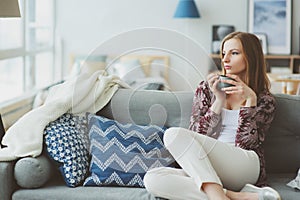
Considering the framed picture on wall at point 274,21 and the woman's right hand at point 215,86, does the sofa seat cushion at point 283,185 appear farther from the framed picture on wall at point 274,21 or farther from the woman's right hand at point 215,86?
the framed picture on wall at point 274,21

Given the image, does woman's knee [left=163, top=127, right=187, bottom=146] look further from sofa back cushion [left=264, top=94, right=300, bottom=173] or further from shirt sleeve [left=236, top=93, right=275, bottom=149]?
sofa back cushion [left=264, top=94, right=300, bottom=173]

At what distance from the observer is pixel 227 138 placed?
8.43 feet

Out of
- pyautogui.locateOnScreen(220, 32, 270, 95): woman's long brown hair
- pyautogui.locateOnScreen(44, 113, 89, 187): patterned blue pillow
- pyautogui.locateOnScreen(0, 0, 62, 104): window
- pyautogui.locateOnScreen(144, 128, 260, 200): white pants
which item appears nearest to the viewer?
pyautogui.locateOnScreen(144, 128, 260, 200): white pants

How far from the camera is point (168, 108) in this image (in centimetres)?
279

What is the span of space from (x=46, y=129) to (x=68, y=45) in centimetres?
402

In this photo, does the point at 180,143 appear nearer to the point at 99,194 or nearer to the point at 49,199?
the point at 99,194

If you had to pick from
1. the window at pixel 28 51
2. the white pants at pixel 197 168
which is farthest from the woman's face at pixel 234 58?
the window at pixel 28 51

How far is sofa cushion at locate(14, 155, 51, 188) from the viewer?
2.41 m

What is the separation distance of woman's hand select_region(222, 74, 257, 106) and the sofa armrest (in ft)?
3.39

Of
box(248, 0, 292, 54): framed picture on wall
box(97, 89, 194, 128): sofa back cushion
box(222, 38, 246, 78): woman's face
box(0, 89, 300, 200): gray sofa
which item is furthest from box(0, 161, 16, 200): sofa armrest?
box(248, 0, 292, 54): framed picture on wall

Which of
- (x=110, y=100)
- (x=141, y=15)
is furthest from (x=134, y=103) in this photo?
(x=141, y=15)

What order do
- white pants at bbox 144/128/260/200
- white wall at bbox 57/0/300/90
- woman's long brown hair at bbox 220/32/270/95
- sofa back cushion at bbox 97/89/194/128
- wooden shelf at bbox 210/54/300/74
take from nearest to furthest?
white pants at bbox 144/128/260/200, woman's long brown hair at bbox 220/32/270/95, sofa back cushion at bbox 97/89/194/128, wooden shelf at bbox 210/54/300/74, white wall at bbox 57/0/300/90

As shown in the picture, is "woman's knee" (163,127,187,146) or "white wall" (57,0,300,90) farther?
Answer: "white wall" (57,0,300,90)

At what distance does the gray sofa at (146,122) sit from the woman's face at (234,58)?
249 millimetres
